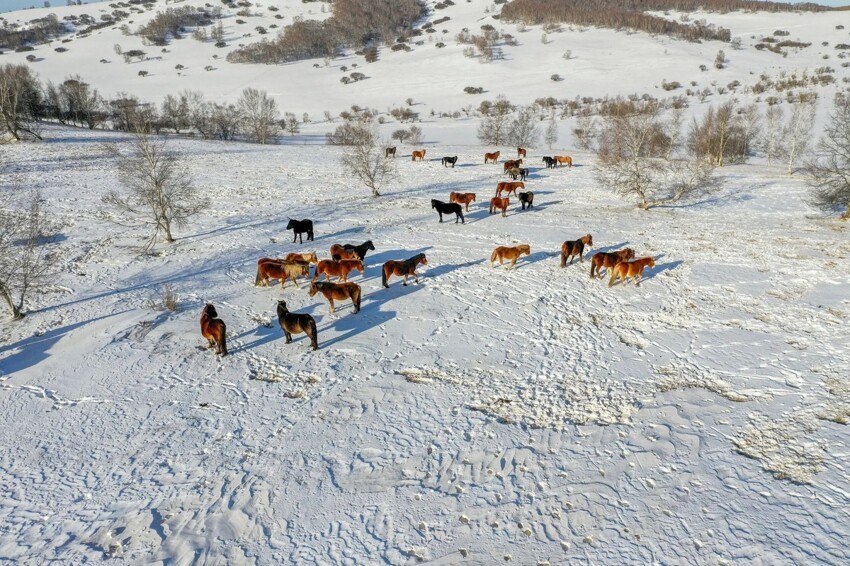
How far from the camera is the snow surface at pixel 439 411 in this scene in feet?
19.6

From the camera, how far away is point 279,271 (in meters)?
12.3

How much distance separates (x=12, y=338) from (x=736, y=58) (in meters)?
110

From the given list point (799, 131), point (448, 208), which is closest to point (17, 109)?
point (448, 208)

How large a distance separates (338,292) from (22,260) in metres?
9.01

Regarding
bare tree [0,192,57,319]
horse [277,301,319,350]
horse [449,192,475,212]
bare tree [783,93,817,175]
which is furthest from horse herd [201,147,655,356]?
bare tree [783,93,817,175]

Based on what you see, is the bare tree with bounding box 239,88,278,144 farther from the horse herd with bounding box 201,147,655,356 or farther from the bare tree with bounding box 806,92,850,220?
the bare tree with bounding box 806,92,850,220

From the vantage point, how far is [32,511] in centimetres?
626

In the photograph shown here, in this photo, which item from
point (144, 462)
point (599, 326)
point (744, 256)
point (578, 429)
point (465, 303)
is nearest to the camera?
point (144, 462)

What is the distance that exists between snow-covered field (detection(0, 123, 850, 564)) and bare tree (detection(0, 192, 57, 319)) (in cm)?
62

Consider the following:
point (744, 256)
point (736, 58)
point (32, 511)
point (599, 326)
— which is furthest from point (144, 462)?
point (736, 58)

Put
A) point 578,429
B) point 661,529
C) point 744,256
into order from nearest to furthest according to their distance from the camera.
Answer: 1. point 661,529
2. point 578,429
3. point 744,256

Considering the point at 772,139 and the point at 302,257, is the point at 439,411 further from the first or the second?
the point at 772,139

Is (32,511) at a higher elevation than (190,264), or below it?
below

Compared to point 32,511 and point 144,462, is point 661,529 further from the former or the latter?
point 32,511
